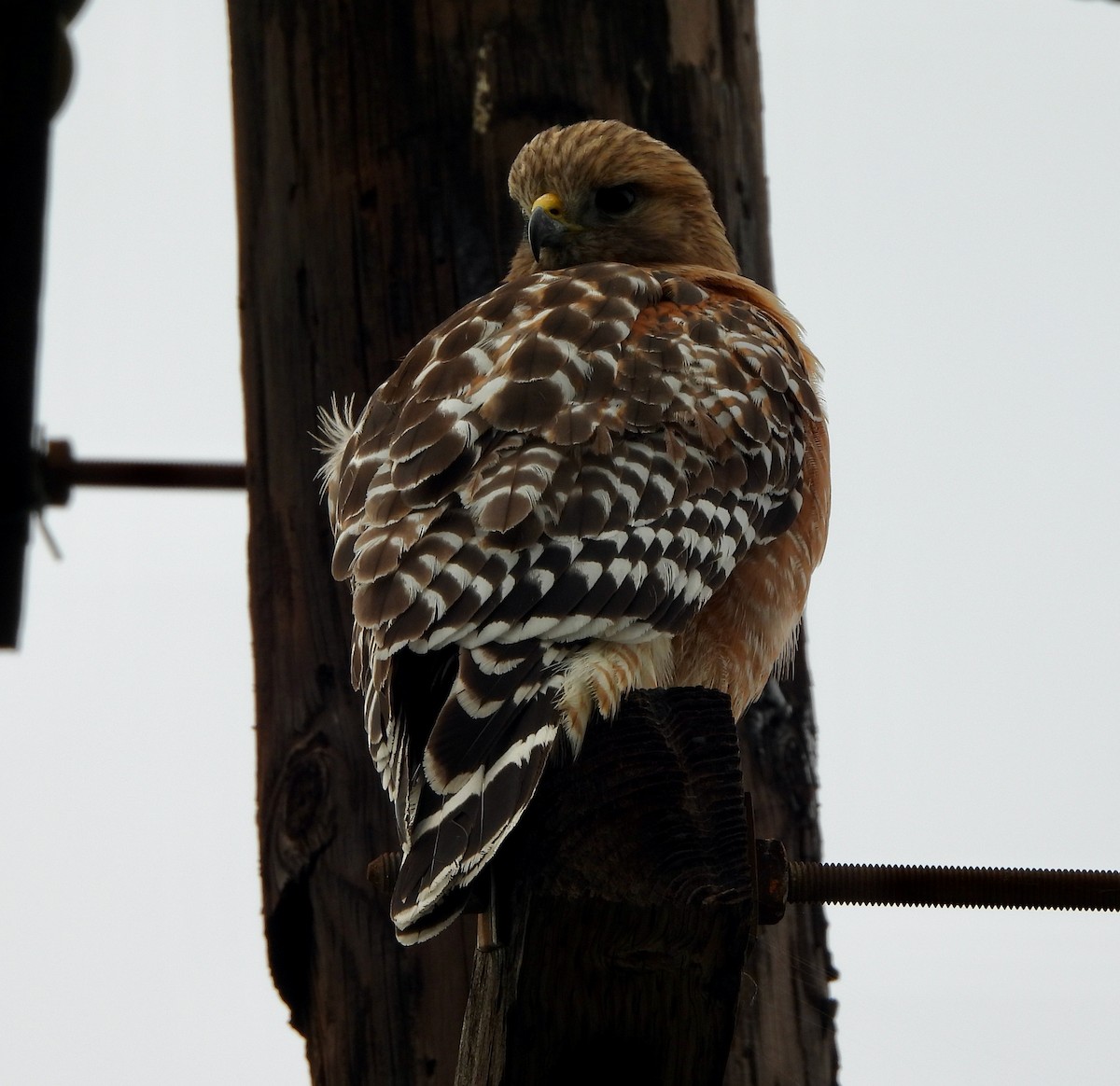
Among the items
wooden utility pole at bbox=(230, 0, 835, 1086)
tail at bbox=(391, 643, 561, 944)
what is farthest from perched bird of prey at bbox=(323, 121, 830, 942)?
wooden utility pole at bbox=(230, 0, 835, 1086)

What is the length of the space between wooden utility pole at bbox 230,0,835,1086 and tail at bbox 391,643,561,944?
2.85 feet

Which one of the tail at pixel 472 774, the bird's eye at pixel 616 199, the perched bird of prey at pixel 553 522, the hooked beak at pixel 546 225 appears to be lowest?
the tail at pixel 472 774

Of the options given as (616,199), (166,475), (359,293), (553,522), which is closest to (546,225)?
(616,199)

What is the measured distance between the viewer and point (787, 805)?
3.62 metres

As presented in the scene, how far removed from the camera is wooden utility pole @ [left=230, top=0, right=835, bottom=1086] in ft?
11.0

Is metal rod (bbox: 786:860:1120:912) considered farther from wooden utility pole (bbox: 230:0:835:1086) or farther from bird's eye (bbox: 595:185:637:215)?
bird's eye (bbox: 595:185:637:215)

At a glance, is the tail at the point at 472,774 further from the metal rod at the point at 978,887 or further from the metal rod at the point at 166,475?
the metal rod at the point at 166,475

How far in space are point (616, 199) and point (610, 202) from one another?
0.07 feet

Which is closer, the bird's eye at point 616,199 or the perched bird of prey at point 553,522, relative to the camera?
the perched bird of prey at point 553,522

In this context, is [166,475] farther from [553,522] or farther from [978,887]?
[978,887]

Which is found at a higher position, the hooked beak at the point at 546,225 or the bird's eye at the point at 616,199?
the bird's eye at the point at 616,199

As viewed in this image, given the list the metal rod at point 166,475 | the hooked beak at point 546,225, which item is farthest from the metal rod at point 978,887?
the hooked beak at point 546,225

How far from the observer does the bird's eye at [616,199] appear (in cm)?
435

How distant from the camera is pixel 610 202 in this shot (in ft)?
14.6
